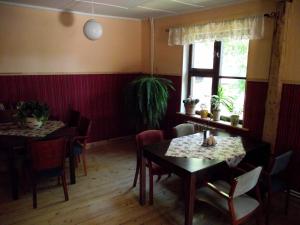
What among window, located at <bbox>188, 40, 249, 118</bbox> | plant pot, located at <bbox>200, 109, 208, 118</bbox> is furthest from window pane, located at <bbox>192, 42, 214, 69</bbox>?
plant pot, located at <bbox>200, 109, 208, 118</bbox>

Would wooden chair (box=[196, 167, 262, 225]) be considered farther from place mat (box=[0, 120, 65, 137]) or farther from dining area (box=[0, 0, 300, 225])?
place mat (box=[0, 120, 65, 137])

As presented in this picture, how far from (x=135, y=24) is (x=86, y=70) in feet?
4.45

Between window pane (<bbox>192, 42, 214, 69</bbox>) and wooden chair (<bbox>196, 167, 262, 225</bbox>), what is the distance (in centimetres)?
219

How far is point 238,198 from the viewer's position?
2.06 metres

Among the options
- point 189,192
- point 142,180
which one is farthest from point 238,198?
point 142,180

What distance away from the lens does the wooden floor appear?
240 cm

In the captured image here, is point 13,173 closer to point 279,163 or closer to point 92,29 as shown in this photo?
point 92,29

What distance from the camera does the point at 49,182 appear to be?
10.3 ft

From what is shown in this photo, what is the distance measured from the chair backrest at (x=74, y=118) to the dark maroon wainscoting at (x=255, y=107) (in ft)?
8.08

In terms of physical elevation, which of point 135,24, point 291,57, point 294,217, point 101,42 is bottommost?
point 294,217

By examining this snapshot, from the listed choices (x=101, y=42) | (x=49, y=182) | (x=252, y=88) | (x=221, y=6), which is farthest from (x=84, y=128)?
(x=221, y=6)

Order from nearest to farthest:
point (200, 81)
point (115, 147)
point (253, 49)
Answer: point (253, 49) → point (200, 81) → point (115, 147)

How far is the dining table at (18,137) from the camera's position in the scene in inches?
103

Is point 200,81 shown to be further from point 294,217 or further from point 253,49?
point 294,217
